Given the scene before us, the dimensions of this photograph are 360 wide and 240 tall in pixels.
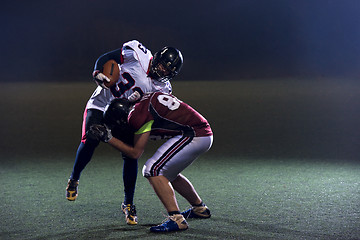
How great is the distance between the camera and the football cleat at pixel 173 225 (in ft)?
10.5

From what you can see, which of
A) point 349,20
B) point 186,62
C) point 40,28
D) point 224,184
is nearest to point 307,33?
point 349,20

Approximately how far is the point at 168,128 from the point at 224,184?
4.48 ft

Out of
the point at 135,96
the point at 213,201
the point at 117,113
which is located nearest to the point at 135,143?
the point at 117,113

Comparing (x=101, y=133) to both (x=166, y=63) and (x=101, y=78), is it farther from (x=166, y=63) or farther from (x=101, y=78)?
(x=166, y=63)

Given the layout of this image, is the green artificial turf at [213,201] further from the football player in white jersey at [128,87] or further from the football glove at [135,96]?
the football glove at [135,96]

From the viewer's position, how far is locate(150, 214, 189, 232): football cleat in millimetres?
3199

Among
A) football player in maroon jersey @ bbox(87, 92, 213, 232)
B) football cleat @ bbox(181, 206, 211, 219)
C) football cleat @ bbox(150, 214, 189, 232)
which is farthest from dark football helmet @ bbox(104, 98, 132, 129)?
football cleat @ bbox(181, 206, 211, 219)

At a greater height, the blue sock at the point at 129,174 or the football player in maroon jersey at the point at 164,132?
the football player in maroon jersey at the point at 164,132

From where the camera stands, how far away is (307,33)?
15.9 m

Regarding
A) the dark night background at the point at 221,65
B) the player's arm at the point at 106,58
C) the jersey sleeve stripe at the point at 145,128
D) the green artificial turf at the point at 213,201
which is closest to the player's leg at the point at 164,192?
the green artificial turf at the point at 213,201

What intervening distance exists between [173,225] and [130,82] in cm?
114

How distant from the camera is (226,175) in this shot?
4840 mm

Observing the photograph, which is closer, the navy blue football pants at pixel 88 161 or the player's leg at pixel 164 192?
the player's leg at pixel 164 192

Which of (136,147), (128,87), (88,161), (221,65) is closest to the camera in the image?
(136,147)
